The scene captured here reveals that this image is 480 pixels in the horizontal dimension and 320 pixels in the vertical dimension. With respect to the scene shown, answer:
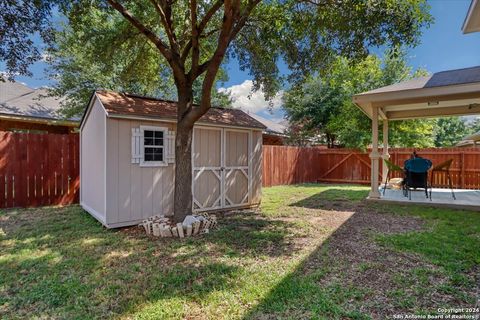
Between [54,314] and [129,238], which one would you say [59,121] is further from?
[54,314]

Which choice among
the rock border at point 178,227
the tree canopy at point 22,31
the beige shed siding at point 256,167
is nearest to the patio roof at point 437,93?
the beige shed siding at point 256,167

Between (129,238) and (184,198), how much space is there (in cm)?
116

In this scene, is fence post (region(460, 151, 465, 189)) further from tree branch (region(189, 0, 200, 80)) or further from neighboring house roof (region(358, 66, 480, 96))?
tree branch (region(189, 0, 200, 80))

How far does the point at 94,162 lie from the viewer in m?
5.94

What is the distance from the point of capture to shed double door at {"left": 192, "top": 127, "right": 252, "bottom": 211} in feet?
20.7

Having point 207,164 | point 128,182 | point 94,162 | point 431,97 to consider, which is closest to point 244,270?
point 128,182

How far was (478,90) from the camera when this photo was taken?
6402 mm

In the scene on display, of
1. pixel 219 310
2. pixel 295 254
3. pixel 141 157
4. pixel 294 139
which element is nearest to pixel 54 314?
pixel 219 310

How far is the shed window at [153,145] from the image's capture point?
18.0 ft

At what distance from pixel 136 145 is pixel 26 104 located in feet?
28.0

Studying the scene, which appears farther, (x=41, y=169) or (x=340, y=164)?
(x=340, y=164)

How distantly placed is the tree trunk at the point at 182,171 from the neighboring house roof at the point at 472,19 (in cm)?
544

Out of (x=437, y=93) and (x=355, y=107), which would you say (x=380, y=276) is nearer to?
(x=437, y=93)

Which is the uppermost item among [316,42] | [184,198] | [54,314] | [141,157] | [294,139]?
[316,42]
